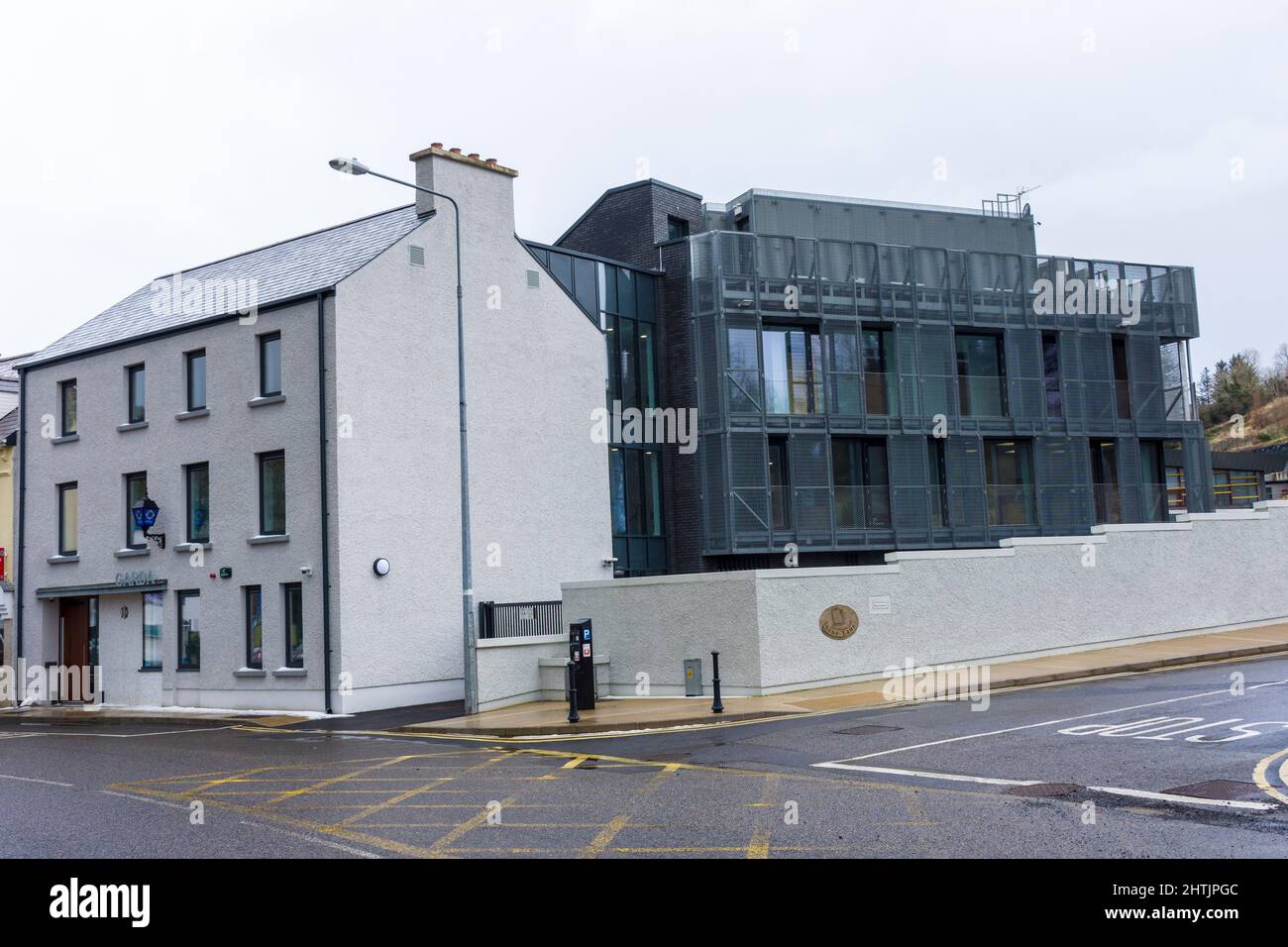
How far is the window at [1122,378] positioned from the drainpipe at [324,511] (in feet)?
74.4

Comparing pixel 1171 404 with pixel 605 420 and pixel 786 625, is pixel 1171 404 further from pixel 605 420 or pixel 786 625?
pixel 786 625

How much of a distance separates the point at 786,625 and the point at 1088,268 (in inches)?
754

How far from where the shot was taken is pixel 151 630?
87.9 ft

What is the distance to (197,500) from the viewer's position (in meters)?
26.4

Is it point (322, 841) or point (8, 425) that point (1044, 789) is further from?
point (8, 425)

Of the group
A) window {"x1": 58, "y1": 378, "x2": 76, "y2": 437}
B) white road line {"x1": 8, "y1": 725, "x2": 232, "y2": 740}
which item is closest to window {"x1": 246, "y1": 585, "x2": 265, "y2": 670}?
white road line {"x1": 8, "y1": 725, "x2": 232, "y2": 740}

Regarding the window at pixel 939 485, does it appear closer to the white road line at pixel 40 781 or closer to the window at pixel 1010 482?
the window at pixel 1010 482

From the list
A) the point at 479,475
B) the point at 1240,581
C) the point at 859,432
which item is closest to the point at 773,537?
the point at 859,432

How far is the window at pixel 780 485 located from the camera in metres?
29.7

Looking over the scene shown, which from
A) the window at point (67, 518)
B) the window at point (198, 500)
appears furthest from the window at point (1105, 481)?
the window at point (67, 518)

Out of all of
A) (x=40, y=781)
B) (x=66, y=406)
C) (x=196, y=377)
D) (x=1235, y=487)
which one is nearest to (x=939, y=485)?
(x=196, y=377)

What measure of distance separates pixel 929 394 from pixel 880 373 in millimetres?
1482

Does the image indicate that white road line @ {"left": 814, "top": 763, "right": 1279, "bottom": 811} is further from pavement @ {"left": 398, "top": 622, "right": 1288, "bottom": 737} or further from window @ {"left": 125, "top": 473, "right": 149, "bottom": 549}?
window @ {"left": 125, "top": 473, "right": 149, "bottom": 549}
